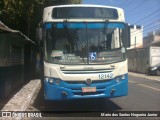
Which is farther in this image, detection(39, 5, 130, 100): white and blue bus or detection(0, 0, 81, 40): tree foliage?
detection(0, 0, 81, 40): tree foliage

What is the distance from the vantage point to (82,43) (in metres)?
11.2

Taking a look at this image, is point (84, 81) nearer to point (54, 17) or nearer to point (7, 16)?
point (54, 17)

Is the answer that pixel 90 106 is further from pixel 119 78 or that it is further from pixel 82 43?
pixel 82 43

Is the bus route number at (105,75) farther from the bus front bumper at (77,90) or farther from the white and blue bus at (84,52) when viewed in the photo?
the bus front bumper at (77,90)

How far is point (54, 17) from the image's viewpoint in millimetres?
11312

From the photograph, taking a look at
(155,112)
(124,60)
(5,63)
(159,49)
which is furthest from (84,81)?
(159,49)

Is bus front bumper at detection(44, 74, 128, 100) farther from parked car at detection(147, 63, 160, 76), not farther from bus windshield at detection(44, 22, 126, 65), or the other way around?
parked car at detection(147, 63, 160, 76)

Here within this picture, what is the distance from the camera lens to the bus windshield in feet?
36.4

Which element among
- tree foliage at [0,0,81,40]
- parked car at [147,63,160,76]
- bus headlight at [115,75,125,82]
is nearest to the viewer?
bus headlight at [115,75,125,82]

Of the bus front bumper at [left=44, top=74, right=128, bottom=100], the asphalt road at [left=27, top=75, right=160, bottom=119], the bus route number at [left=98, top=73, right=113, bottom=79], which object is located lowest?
the asphalt road at [left=27, top=75, right=160, bottom=119]

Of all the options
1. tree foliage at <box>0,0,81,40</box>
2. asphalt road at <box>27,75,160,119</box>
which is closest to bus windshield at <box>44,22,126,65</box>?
asphalt road at <box>27,75,160,119</box>

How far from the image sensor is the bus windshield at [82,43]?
11.1 meters

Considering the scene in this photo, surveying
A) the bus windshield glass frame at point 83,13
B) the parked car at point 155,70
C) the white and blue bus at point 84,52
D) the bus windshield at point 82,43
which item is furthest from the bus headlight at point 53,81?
the parked car at point 155,70

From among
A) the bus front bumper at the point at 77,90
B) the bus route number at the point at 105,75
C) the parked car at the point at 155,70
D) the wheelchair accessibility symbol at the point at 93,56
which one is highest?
the wheelchair accessibility symbol at the point at 93,56
